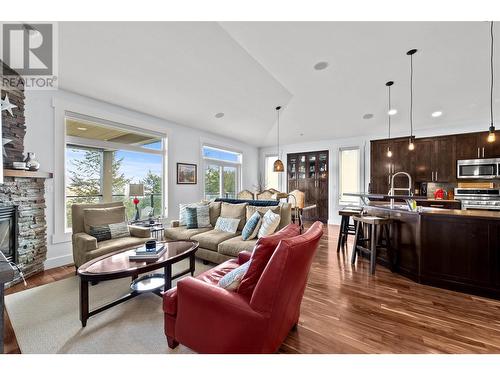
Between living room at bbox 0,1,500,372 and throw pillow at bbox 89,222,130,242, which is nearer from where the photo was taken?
living room at bbox 0,1,500,372

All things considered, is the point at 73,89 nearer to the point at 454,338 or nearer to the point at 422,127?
the point at 454,338

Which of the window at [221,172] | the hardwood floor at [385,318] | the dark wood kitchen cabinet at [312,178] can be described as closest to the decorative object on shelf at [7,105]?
the hardwood floor at [385,318]

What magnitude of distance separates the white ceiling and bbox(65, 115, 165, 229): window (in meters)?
0.57

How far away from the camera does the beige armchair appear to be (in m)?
2.79

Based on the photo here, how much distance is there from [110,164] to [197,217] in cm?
197

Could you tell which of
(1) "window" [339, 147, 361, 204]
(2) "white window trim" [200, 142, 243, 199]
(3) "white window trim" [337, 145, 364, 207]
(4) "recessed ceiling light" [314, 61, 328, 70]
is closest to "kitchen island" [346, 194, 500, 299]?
(4) "recessed ceiling light" [314, 61, 328, 70]

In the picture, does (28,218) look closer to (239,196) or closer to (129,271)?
(129,271)

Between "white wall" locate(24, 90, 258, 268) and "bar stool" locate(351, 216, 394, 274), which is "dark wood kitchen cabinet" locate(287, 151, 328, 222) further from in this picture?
"white wall" locate(24, 90, 258, 268)

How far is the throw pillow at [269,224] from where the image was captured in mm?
3102

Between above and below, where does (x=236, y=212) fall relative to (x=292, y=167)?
below

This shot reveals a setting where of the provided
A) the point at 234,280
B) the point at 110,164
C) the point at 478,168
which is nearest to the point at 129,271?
the point at 234,280

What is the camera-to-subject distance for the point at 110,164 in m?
4.13
